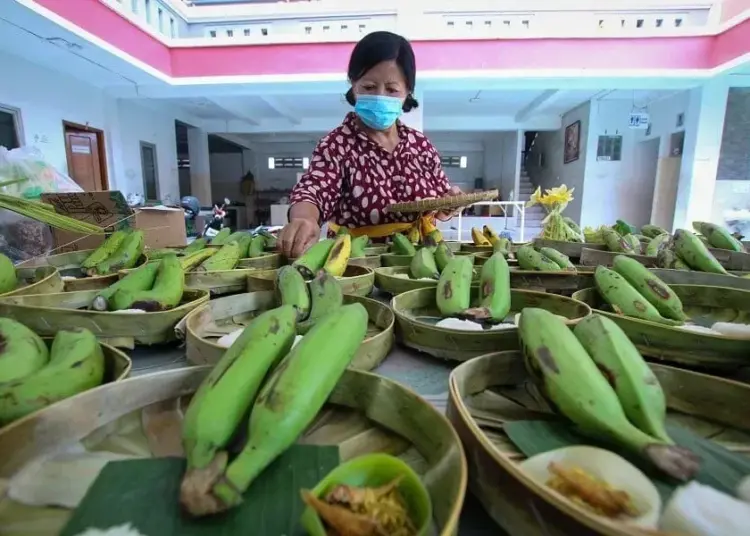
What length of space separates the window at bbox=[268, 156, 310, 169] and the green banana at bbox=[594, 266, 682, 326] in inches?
677

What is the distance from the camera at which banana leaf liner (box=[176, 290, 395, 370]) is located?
0.81 m

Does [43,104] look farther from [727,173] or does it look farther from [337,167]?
[727,173]

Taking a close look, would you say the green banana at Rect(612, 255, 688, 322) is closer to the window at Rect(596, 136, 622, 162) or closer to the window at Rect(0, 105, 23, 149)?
the window at Rect(0, 105, 23, 149)

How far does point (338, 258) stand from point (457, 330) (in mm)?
619

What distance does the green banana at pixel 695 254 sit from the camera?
139cm

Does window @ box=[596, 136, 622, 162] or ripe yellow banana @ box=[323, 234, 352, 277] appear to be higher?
window @ box=[596, 136, 622, 162]

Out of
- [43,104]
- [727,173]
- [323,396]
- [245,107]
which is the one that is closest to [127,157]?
[43,104]

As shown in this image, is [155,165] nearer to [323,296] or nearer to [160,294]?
[160,294]

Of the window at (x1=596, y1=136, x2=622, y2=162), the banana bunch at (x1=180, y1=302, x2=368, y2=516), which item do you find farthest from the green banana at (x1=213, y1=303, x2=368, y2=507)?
the window at (x1=596, y1=136, x2=622, y2=162)

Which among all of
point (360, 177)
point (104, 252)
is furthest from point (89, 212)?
point (360, 177)

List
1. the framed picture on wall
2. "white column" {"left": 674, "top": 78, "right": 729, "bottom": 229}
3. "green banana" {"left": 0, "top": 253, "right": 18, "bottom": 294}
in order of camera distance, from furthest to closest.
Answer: the framed picture on wall < "white column" {"left": 674, "top": 78, "right": 729, "bottom": 229} < "green banana" {"left": 0, "top": 253, "right": 18, "bottom": 294}

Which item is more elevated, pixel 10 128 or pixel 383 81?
pixel 10 128

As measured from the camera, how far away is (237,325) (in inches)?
43.8

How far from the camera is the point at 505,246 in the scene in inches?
73.7
